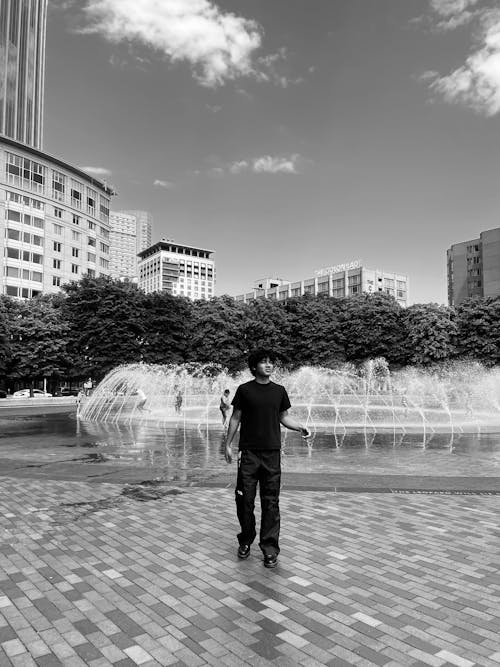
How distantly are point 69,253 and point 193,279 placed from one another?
122 metres

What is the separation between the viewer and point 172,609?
3.88 m

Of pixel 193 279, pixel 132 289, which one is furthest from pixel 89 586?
pixel 193 279

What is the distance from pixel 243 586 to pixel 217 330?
39796 millimetres

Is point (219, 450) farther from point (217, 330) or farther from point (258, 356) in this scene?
point (217, 330)

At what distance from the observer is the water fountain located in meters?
21.9

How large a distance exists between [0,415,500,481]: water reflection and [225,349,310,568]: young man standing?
13.1 feet

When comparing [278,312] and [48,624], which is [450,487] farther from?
[278,312]

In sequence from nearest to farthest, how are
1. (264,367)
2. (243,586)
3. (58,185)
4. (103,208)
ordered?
(243,586)
(264,367)
(58,185)
(103,208)

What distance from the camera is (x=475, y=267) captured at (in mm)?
101375

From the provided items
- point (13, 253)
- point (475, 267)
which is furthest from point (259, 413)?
point (475, 267)

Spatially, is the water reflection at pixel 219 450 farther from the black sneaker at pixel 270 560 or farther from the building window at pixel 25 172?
the building window at pixel 25 172

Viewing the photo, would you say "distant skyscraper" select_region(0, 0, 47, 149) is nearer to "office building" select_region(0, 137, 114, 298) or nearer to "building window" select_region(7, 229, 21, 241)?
"office building" select_region(0, 137, 114, 298)

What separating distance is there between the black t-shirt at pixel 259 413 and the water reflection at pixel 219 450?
414 cm

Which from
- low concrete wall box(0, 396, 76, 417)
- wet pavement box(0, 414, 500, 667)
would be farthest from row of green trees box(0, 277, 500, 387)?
wet pavement box(0, 414, 500, 667)
